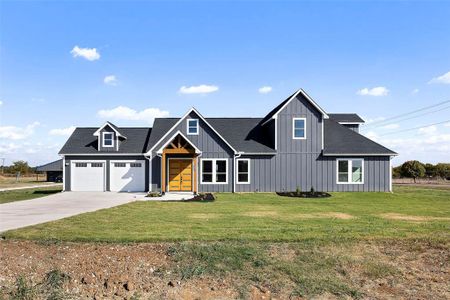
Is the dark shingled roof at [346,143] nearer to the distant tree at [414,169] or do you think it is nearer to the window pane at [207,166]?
the window pane at [207,166]

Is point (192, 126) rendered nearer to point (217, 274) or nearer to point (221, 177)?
point (221, 177)

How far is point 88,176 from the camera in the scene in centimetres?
2497

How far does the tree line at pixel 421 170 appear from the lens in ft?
149

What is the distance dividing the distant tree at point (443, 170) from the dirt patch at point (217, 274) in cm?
4689

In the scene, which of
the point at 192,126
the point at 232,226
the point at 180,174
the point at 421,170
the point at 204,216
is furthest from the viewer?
the point at 421,170

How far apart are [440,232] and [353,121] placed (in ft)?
71.0

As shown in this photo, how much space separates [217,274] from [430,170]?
52.8 metres

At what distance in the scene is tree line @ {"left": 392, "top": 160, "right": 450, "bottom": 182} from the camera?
45281 millimetres

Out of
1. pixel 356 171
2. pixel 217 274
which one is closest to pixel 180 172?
pixel 356 171

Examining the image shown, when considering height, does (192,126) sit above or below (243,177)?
above

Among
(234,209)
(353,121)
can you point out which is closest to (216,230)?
(234,209)

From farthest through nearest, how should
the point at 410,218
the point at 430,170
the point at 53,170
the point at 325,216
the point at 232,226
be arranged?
the point at 430,170 < the point at 53,170 < the point at 325,216 < the point at 410,218 < the point at 232,226

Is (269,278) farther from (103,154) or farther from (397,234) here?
(103,154)

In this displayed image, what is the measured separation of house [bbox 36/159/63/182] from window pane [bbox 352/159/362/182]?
40956 mm
